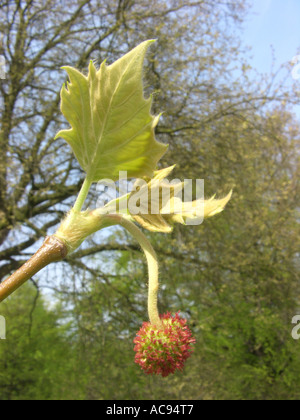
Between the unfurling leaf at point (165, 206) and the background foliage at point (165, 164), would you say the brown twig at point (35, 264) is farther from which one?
the background foliage at point (165, 164)

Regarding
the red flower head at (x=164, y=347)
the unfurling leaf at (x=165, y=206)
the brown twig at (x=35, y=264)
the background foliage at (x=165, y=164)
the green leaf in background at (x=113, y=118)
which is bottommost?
the red flower head at (x=164, y=347)

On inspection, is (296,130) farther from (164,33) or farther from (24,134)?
(24,134)

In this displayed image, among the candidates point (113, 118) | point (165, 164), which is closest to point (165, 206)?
point (113, 118)

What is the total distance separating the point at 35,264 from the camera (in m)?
0.33

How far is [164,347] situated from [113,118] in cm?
23

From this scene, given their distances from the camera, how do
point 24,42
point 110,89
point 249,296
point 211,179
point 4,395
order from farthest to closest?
point 4,395 < point 249,296 < point 24,42 < point 211,179 < point 110,89

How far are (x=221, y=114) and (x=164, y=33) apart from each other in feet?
4.27

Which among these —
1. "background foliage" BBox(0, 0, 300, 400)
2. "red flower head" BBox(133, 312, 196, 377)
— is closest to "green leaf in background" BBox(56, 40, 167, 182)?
"red flower head" BBox(133, 312, 196, 377)

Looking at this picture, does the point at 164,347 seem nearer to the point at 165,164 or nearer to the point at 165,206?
the point at 165,206

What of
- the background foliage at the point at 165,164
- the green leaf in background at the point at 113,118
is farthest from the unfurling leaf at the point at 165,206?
the background foliage at the point at 165,164

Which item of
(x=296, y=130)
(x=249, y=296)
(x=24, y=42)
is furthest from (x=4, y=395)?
(x=296, y=130)

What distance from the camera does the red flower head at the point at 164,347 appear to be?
1.35 feet

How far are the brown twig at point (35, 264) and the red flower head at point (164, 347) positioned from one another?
0.40 ft

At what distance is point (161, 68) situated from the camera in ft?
A: 17.5
